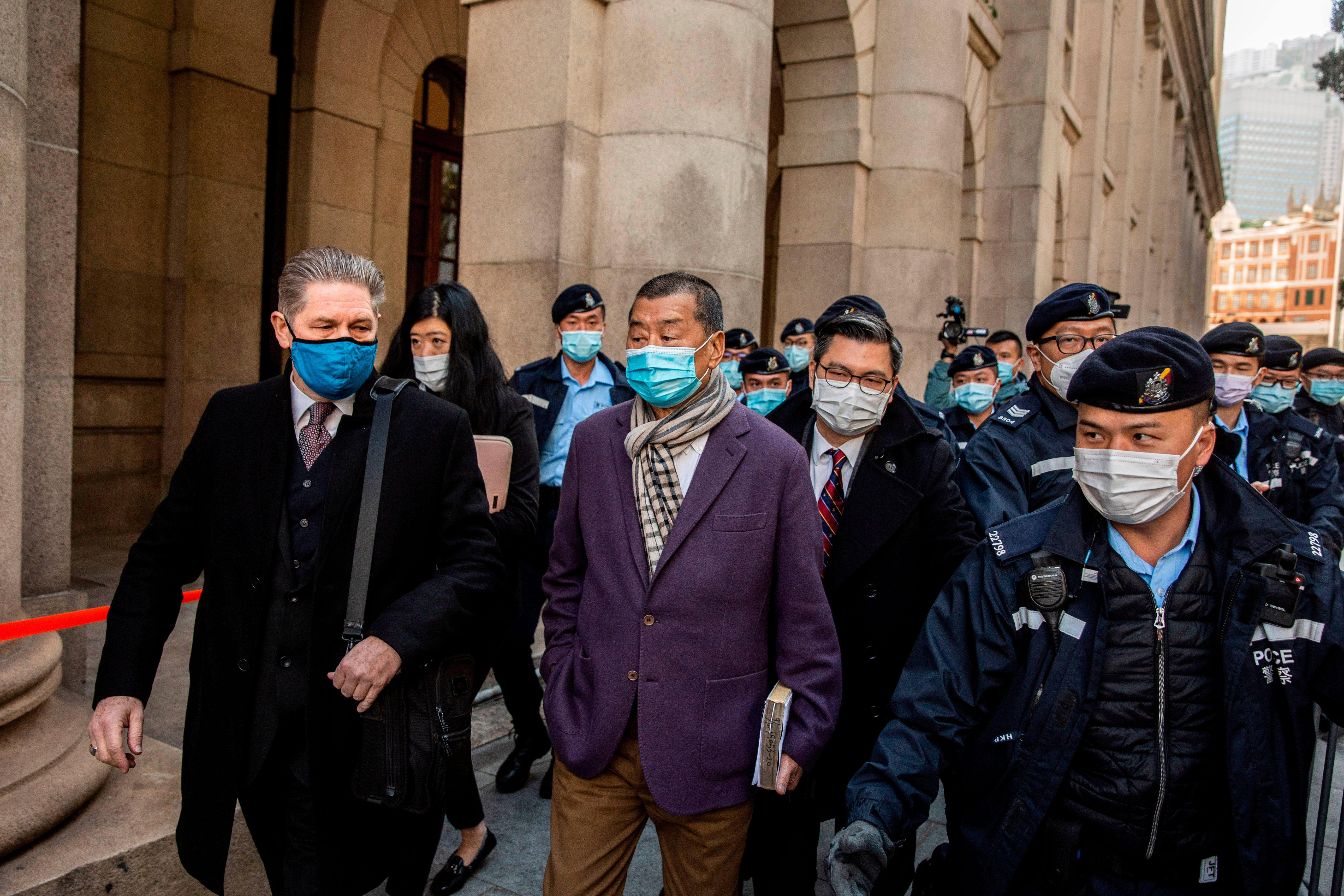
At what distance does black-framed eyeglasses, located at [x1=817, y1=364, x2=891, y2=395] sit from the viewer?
10.7 ft

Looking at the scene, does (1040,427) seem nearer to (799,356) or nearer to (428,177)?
(799,356)

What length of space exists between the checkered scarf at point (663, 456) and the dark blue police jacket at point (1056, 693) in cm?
74

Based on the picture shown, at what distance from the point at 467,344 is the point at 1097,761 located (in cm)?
272

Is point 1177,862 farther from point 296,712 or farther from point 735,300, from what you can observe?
point 735,300

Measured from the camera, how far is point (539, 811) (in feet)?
13.8

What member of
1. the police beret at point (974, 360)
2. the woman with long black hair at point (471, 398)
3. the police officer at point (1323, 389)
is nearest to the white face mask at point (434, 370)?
the woman with long black hair at point (471, 398)

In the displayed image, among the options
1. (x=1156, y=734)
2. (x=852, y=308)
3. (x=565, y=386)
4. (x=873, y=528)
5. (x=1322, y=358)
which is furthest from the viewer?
(x=1322, y=358)

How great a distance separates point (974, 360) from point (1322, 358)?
11.7ft

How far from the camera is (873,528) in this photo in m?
3.18

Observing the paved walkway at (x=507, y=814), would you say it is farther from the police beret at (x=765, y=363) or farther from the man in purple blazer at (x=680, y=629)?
the police beret at (x=765, y=363)

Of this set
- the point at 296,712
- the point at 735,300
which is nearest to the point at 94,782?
the point at 296,712

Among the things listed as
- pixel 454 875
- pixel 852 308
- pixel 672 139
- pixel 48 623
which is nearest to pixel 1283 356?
pixel 852 308

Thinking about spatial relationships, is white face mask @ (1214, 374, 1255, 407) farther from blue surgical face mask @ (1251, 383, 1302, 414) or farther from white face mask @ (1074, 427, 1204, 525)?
white face mask @ (1074, 427, 1204, 525)

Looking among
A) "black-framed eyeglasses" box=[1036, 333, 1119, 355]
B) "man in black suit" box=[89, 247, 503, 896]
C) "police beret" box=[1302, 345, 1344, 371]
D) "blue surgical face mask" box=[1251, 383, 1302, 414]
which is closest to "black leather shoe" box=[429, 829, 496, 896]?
"man in black suit" box=[89, 247, 503, 896]
